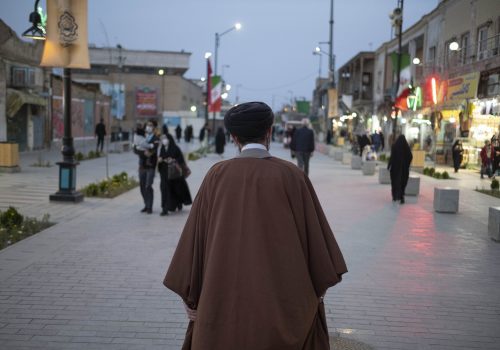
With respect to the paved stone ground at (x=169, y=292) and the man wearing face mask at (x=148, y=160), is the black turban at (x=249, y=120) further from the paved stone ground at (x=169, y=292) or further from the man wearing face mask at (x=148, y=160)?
the man wearing face mask at (x=148, y=160)

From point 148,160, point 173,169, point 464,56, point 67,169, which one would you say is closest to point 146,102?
point 464,56

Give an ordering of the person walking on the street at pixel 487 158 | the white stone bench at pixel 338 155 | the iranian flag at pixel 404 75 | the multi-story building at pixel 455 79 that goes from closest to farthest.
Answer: the person walking on the street at pixel 487 158, the multi-story building at pixel 455 79, the iranian flag at pixel 404 75, the white stone bench at pixel 338 155

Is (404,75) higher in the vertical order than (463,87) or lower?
higher

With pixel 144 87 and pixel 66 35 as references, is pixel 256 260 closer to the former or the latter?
pixel 66 35

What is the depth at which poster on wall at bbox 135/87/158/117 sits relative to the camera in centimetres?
6725

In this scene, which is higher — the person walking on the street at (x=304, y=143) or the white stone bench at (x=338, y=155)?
the person walking on the street at (x=304, y=143)

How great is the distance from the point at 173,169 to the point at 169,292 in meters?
5.16

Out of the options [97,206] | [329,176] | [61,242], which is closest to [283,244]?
[61,242]

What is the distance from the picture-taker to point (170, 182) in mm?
11578

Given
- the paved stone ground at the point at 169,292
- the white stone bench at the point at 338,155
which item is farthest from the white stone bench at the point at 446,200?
the white stone bench at the point at 338,155

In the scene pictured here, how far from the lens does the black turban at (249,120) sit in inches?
124

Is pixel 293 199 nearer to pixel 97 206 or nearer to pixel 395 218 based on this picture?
pixel 395 218

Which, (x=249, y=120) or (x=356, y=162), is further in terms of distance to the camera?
(x=356, y=162)

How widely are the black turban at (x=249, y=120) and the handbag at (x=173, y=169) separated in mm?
8162
